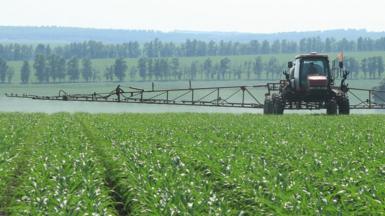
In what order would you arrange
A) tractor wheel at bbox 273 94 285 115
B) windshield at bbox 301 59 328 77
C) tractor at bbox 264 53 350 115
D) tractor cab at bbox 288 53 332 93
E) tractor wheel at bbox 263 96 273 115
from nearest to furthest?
tractor at bbox 264 53 350 115 → tractor cab at bbox 288 53 332 93 → windshield at bbox 301 59 328 77 → tractor wheel at bbox 273 94 285 115 → tractor wheel at bbox 263 96 273 115

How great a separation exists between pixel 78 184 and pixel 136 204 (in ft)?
5.39

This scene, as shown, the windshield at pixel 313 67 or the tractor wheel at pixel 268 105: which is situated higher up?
the windshield at pixel 313 67

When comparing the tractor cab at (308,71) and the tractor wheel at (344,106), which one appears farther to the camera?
the tractor wheel at (344,106)

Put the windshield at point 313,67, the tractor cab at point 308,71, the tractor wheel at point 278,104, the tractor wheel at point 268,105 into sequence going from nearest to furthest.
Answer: the tractor cab at point 308,71, the windshield at point 313,67, the tractor wheel at point 278,104, the tractor wheel at point 268,105

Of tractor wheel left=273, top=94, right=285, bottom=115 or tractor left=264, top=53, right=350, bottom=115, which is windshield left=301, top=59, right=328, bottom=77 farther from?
tractor wheel left=273, top=94, right=285, bottom=115

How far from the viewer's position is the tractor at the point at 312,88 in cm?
3769

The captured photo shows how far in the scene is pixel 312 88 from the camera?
3731 centimetres

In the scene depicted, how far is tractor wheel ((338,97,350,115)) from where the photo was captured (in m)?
39.4

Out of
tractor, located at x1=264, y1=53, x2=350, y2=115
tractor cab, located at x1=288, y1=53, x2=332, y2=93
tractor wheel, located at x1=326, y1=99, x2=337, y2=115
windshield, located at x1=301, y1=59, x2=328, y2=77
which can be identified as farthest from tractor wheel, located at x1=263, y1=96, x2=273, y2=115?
windshield, located at x1=301, y1=59, x2=328, y2=77

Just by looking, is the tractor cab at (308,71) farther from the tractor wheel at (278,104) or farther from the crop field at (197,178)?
the crop field at (197,178)

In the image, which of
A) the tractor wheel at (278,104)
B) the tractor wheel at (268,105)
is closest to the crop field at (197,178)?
the tractor wheel at (278,104)

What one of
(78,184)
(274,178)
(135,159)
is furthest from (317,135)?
(78,184)

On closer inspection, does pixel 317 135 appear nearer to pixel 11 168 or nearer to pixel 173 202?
pixel 11 168

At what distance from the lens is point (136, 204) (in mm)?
10148
